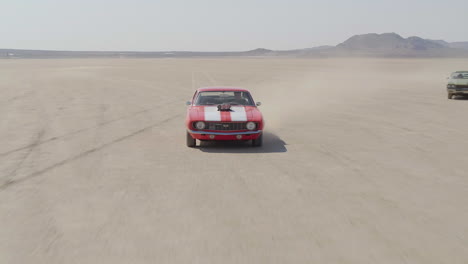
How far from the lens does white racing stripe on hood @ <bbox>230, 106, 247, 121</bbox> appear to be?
9898mm

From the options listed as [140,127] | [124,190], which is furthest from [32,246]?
[140,127]

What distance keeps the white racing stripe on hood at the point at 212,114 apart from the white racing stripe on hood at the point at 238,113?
0.30 metres

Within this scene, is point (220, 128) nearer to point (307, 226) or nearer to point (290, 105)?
point (307, 226)

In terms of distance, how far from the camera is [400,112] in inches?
658

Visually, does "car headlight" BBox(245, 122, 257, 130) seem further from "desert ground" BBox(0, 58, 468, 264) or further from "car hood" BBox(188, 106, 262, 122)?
"desert ground" BBox(0, 58, 468, 264)

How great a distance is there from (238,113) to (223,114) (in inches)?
13.1

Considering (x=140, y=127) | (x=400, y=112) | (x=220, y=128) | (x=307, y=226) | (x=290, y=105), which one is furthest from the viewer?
(x=290, y=105)

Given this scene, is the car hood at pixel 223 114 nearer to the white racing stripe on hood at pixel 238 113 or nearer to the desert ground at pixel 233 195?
the white racing stripe on hood at pixel 238 113

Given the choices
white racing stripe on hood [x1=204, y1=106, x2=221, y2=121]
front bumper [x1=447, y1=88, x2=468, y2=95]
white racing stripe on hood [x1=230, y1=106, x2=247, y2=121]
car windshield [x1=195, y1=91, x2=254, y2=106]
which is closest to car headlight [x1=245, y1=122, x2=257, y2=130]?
white racing stripe on hood [x1=230, y1=106, x2=247, y2=121]

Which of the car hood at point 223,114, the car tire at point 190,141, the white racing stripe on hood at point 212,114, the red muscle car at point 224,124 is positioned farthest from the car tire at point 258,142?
the car tire at point 190,141

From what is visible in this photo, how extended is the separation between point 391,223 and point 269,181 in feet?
7.45

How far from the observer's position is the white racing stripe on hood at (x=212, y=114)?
32.4 ft

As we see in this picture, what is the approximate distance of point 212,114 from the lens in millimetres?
10086

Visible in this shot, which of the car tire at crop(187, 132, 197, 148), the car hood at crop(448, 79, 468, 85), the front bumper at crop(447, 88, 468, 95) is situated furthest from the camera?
the car hood at crop(448, 79, 468, 85)
